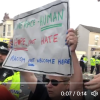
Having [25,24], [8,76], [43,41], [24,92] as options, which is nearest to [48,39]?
[43,41]

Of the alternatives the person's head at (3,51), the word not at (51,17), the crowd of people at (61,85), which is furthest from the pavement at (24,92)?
the word not at (51,17)

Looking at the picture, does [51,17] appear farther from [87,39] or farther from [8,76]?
[8,76]

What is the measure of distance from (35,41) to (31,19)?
0.60 ft

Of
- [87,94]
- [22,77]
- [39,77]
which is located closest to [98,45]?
[87,94]

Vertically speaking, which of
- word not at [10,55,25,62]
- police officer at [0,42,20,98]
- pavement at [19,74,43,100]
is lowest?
pavement at [19,74,43,100]

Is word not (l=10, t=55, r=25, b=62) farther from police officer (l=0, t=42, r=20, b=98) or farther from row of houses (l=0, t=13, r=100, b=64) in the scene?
row of houses (l=0, t=13, r=100, b=64)

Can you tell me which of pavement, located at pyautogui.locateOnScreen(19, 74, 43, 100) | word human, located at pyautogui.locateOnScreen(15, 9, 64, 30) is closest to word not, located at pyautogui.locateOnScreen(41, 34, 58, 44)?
word human, located at pyautogui.locateOnScreen(15, 9, 64, 30)

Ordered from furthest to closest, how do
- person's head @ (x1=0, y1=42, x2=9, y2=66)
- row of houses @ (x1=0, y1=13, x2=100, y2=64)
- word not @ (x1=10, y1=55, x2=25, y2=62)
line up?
person's head @ (x1=0, y1=42, x2=9, y2=66) → word not @ (x1=10, y1=55, x2=25, y2=62) → row of houses @ (x1=0, y1=13, x2=100, y2=64)

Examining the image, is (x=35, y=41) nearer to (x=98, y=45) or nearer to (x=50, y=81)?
(x=50, y=81)

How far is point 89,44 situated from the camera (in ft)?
4.30

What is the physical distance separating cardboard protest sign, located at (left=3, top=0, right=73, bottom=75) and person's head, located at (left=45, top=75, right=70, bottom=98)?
0.06 metres

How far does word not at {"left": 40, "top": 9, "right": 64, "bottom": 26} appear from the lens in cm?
112

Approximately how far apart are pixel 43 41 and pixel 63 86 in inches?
13.3

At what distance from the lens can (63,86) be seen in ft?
3.75
